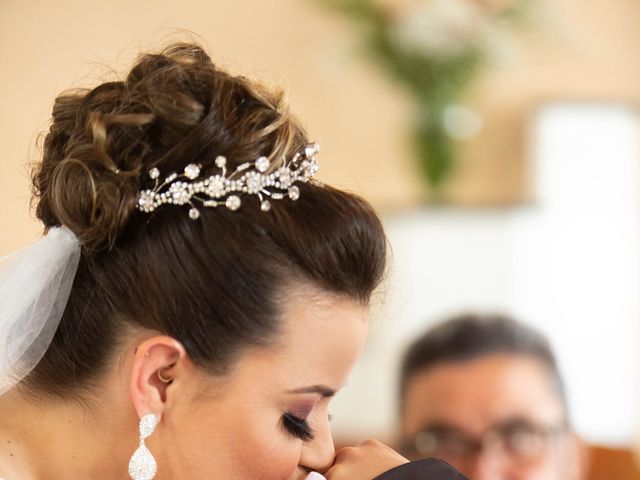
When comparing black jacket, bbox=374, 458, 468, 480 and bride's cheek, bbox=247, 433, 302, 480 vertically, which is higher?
bride's cheek, bbox=247, 433, 302, 480

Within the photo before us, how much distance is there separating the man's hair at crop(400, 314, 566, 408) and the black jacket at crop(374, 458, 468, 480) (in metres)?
1.19

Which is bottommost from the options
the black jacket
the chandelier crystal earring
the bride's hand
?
the bride's hand

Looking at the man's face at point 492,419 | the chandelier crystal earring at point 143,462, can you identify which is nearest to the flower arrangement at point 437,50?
the man's face at point 492,419

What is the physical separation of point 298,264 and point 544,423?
1.46 meters

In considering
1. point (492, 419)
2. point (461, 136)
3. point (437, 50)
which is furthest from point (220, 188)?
point (461, 136)

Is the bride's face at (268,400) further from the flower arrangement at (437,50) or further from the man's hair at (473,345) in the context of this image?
the flower arrangement at (437,50)

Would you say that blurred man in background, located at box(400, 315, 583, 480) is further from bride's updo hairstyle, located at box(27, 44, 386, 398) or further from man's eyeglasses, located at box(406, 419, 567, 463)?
bride's updo hairstyle, located at box(27, 44, 386, 398)

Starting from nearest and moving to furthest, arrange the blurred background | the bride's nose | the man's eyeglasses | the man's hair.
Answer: the bride's nose, the man's eyeglasses, the man's hair, the blurred background

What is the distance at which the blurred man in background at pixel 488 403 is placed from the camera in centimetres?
275

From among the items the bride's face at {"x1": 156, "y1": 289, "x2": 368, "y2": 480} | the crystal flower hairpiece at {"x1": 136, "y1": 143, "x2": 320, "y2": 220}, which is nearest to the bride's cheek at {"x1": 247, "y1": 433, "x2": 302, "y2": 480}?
the bride's face at {"x1": 156, "y1": 289, "x2": 368, "y2": 480}

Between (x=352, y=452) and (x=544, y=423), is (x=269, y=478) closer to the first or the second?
(x=352, y=452)

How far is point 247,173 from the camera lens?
152cm

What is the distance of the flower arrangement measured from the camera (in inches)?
177

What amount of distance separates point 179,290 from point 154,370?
0.12 meters
